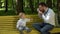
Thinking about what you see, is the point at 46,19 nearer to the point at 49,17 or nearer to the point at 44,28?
the point at 49,17

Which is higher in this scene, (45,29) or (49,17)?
(49,17)

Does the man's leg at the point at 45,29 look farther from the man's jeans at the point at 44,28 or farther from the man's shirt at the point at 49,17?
the man's shirt at the point at 49,17

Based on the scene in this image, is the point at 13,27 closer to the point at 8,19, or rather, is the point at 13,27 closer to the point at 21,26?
the point at 8,19

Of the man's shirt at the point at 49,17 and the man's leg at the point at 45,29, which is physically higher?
the man's shirt at the point at 49,17

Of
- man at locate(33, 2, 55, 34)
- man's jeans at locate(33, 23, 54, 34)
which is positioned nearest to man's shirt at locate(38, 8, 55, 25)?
man at locate(33, 2, 55, 34)

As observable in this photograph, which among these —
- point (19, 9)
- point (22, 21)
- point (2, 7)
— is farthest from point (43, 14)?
point (2, 7)

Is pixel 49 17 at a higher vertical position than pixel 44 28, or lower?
higher

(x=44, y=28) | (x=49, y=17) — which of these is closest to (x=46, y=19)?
(x=49, y=17)

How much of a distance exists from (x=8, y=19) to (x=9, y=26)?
285 mm

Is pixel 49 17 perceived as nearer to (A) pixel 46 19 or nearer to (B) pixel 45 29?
(A) pixel 46 19

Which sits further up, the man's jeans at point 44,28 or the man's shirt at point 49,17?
the man's shirt at point 49,17

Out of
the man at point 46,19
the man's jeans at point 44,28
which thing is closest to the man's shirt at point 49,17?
Answer: the man at point 46,19

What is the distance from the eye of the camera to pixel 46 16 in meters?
7.00

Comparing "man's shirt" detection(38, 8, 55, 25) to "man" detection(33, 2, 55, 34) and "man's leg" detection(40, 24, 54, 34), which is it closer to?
"man" detection(33, 2, 55, 34)
